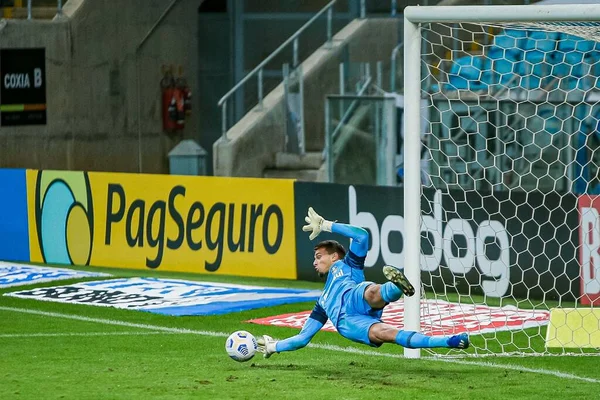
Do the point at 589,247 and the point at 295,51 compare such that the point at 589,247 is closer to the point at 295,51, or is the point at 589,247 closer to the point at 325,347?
the point at 325,347

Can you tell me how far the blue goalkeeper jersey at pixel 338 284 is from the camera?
9461 millimetres

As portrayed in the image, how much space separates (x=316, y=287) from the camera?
15.2 metres

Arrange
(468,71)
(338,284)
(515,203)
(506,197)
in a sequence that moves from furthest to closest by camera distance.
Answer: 1. (468,71)
2. (506,197)
3. (515,203)
4. (338,284)

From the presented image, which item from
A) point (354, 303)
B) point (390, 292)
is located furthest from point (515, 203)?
point (390, 292)

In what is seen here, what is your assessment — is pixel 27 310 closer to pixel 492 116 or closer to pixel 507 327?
pixel 507 327

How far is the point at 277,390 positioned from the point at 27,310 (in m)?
5.37

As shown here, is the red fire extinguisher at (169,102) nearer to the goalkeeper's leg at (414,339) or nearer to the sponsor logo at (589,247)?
the sponsor logo at (589,247)

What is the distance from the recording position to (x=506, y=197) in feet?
46.9

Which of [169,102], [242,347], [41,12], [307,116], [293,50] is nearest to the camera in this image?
[242,347]

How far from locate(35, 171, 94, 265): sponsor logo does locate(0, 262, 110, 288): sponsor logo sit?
2.49 feet

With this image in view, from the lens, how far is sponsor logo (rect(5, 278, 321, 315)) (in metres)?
13.4

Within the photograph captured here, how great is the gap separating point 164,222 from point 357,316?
790 centimetres

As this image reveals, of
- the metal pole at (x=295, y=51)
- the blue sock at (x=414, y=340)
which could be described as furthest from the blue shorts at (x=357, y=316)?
the metal pole at (x=295, y=51)

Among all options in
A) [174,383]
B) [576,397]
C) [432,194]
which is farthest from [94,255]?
[576,397]
